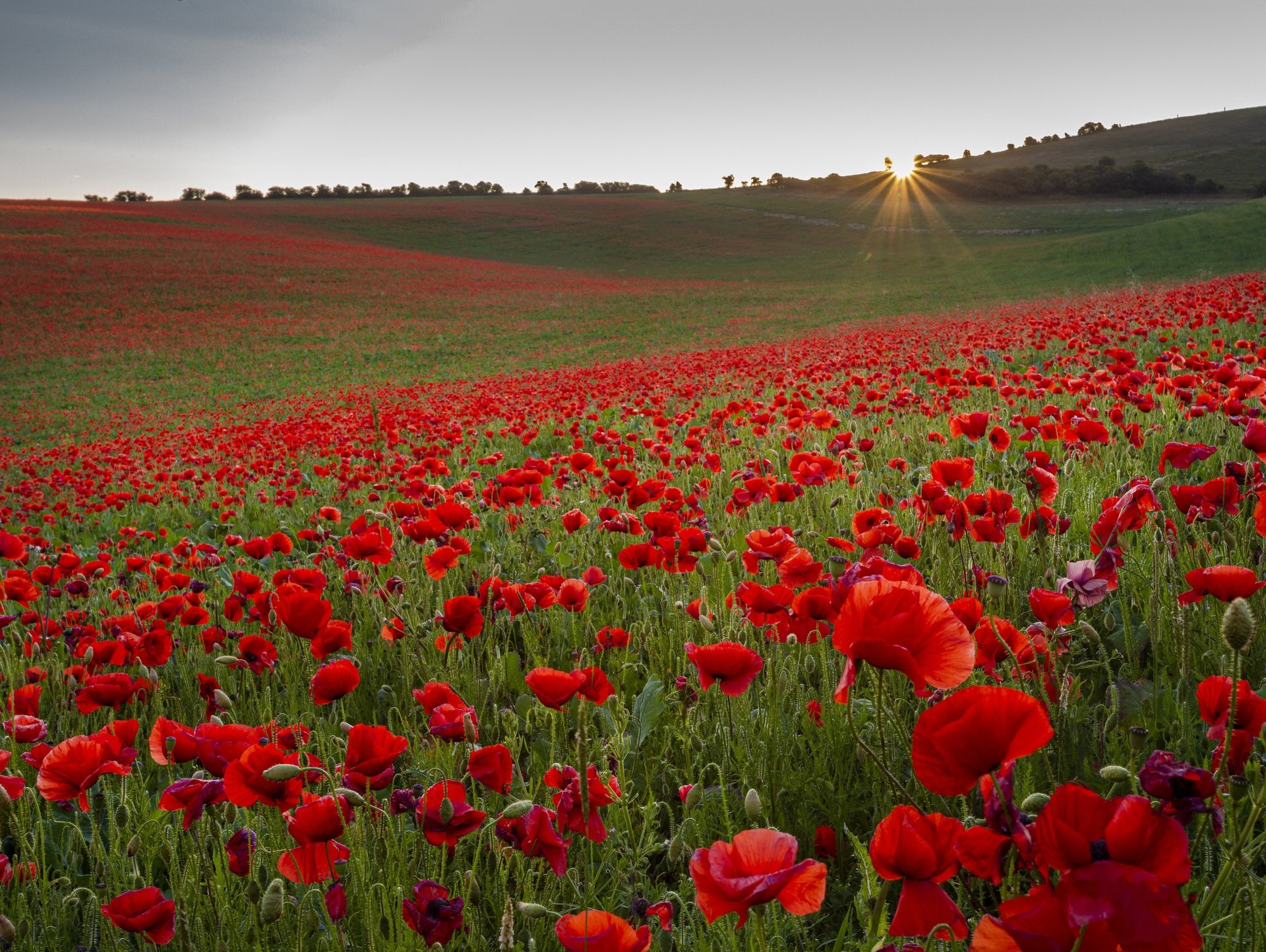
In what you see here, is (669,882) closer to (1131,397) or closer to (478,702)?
(478,702)

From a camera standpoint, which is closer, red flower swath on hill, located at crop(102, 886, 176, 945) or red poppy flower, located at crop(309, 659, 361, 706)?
red flower swath on hill, located at crop(102, 886, 176, 945)

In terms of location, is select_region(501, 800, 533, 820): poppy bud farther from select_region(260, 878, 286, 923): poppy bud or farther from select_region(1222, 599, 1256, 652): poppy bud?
select_region(1222, 599, 1256, 652): poppy bud

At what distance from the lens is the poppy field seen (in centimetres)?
87

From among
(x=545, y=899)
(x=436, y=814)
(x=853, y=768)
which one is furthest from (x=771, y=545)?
(x=436, y=814)

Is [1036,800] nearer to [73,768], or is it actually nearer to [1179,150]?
[73,768]

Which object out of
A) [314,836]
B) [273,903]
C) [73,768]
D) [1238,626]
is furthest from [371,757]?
[1238,626]

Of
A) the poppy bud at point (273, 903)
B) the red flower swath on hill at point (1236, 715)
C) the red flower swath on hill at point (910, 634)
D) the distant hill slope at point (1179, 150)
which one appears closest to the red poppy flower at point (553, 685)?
the poppy bud at point (273, 903)

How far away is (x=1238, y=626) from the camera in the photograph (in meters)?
0.87

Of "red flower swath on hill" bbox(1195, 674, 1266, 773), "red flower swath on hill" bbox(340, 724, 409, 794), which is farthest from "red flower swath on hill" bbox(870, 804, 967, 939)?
"red flower swath on hill" bbox(340, 724, 409, 794)

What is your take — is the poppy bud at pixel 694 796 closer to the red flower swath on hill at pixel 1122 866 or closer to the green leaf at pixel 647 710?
the green leaf at pixel 647 710

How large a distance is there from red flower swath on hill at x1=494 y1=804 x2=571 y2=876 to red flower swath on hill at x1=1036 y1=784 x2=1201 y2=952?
77 cm

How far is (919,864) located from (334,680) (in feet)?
3.80

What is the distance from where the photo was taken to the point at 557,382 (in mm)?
11273

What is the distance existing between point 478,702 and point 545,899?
2.85 ft
